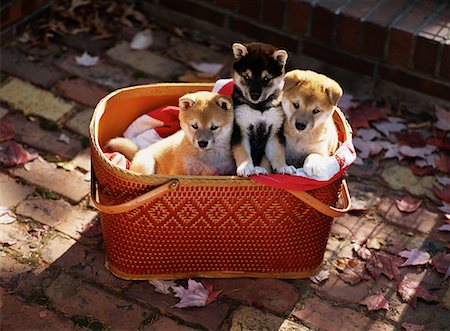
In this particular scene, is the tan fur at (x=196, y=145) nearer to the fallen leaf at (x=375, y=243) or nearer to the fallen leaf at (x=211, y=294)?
the fallen leaf at (x=211, y=294)

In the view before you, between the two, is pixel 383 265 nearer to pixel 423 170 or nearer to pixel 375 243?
pixel 375 243

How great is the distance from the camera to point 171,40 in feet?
16.0

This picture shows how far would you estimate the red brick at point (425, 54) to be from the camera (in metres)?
4.28

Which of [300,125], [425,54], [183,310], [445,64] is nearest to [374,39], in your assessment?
[425,54]

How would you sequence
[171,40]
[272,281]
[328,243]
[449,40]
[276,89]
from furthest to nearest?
[171,40], [449,40], [328,243], [272,281], [276,89]

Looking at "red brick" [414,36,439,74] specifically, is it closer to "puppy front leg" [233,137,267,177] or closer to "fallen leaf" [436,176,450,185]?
"fallen leaf" [436,176,450,185]

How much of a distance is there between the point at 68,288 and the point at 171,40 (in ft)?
6.63

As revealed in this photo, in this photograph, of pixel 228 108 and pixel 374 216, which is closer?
pixel 228 108

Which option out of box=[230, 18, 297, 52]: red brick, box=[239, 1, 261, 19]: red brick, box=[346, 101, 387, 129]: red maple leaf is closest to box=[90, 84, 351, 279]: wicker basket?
box=[346, 101, 387, 129]: red maple leaf

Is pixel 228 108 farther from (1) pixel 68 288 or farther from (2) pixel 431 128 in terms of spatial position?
(2) pixel 431 128

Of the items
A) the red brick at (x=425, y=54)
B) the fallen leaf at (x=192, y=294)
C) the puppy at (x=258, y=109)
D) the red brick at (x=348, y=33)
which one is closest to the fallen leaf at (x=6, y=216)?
the fallen leaf at (x=192, y=294)

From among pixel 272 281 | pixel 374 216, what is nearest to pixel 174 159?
pixel 272 281

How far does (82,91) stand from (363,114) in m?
1.51

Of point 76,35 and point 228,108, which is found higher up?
point 228,108
